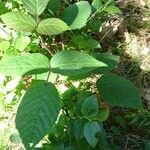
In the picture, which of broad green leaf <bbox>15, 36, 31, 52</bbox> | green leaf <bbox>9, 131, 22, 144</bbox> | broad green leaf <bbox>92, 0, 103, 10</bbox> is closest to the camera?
green leaf <bbox>9, 131, 22, 144</bbox>

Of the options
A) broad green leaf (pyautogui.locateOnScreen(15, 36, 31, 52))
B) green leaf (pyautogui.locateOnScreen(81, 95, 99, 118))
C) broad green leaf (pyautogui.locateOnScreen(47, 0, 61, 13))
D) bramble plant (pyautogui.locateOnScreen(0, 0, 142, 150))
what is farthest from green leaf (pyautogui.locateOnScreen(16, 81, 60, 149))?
broad green leaf (pyautogui.locateOnScreen(15, 36, 31, 52))

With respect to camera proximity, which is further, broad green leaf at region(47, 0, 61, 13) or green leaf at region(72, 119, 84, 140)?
broad green leaf at region(47, 0, 61, 13)

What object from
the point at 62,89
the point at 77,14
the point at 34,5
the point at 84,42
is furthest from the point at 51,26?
the point at 62,89

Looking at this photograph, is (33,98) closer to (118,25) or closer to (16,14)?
(16,14)

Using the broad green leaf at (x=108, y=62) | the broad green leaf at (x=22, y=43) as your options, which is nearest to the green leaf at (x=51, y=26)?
the broad green leaf at (x=108, y=62)

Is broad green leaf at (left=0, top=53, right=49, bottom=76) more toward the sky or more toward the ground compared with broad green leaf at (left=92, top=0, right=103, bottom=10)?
more toward the sky

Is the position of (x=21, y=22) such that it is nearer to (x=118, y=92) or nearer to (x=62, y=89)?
(x=118, y=92)

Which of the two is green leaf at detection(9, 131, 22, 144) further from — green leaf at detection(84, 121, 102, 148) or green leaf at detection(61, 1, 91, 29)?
green leaf at detection(61, 1, 91, 29)
